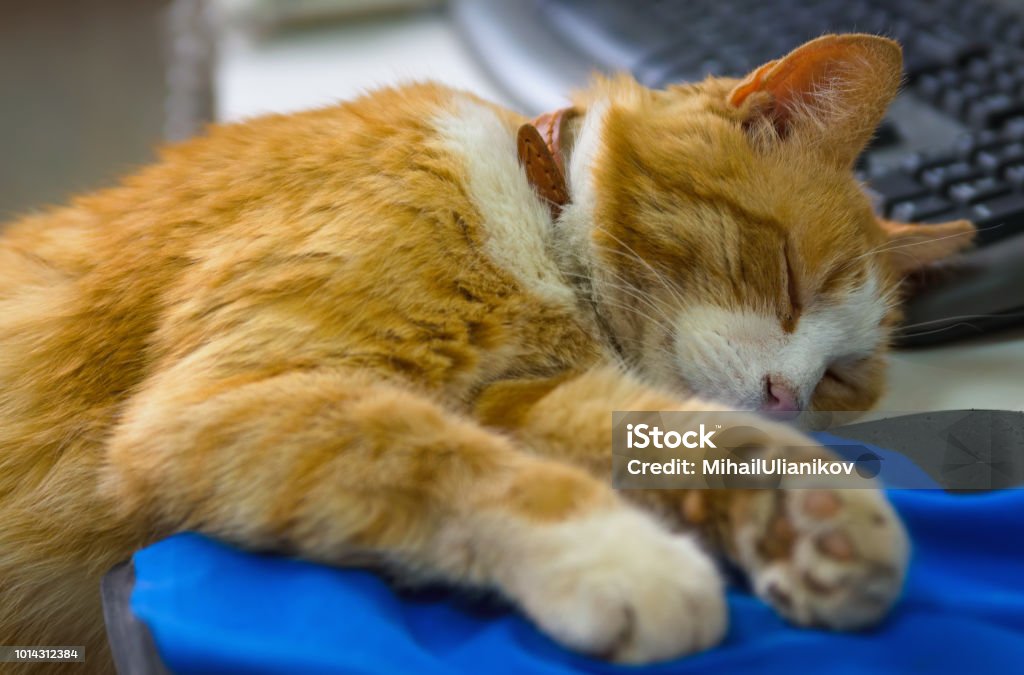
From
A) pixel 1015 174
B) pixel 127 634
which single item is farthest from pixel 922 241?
pixel 127 634

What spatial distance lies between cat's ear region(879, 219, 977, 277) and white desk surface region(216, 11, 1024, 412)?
0.11 m

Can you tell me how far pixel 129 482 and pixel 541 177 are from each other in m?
0.52

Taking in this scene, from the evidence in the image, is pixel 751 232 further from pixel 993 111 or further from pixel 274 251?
pixel 993 111

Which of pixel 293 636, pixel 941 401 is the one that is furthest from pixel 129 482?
pixel 941 401

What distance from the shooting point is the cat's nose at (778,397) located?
36.5 inches

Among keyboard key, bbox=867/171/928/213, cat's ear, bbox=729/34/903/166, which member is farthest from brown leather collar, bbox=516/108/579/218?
keyboard key, bbox=867/171/928/213

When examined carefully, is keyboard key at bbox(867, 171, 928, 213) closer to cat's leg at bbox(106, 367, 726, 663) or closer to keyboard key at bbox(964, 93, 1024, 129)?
keyboard key at bbox(964, 93, 1024, 129)

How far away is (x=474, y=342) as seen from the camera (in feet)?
2.74

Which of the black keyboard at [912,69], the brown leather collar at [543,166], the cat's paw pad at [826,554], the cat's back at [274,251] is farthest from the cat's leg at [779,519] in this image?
the black keyboard at [912,69]

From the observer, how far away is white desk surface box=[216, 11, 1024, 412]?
1.05m

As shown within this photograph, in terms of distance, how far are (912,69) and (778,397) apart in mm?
812

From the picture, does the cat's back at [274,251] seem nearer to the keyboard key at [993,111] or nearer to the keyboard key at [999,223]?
the keyboard key at [999,223]

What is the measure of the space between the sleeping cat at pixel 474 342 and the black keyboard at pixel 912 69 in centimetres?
8

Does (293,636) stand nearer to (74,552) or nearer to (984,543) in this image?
(74,552)
